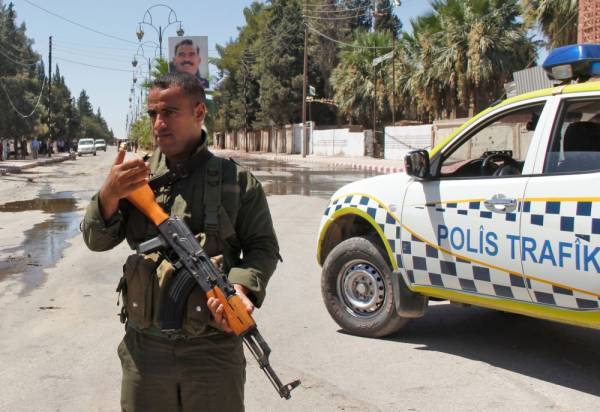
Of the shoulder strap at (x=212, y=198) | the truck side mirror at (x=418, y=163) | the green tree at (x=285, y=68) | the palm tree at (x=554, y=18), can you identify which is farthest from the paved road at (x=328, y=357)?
the green tree at (x=285, y=68)

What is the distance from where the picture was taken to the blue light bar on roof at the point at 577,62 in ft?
14.2

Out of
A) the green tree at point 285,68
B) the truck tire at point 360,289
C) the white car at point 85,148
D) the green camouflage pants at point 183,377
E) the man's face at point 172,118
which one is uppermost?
the green tree at point 285,68

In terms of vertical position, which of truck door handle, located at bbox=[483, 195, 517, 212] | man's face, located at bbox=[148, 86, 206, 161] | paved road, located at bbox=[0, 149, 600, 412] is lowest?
paved road, located at bbox=[0, 149, 600, 412]

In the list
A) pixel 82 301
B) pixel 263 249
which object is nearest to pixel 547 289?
pixel 263 249

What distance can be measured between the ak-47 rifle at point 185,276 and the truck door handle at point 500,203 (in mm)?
2444

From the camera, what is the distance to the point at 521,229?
4070 mm

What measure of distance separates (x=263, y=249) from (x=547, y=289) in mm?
2322

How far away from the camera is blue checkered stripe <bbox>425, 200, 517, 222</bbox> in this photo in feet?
13.7

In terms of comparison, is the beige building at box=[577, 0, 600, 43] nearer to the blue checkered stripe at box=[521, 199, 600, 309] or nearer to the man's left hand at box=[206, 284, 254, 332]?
the blue checkered stripe at box=[521, 199, 600, 309]

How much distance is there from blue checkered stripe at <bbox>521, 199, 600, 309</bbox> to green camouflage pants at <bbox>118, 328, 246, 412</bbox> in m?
2.36

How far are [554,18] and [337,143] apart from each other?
2929cm

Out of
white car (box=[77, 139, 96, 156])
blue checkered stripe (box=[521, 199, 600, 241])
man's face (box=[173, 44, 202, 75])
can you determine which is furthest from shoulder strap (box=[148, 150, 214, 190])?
white car (box=[77, 139, 96, 156])

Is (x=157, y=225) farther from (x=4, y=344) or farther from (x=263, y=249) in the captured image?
(x=4, y=344)

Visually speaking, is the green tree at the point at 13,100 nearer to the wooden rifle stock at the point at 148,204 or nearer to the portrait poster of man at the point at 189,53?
the portrait poster of man at the point at 189,53
